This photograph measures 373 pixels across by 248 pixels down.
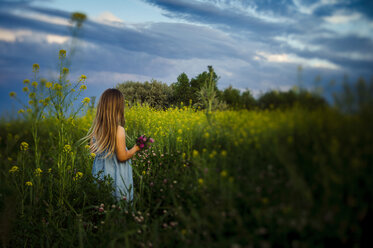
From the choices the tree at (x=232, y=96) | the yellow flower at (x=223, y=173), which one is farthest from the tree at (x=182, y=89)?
the yellow flower at (x=223, y=173)

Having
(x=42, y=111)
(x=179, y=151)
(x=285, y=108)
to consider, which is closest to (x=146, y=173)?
(x=179, y=151)

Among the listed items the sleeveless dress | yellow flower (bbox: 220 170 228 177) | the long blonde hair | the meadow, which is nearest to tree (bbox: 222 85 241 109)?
the meadow

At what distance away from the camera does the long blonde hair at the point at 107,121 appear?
409 centimetres

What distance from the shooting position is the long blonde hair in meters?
4.09

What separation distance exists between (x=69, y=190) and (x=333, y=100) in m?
3.87

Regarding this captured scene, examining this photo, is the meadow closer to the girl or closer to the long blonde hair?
the girl

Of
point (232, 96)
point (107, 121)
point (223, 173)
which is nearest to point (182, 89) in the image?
point (232, 96)

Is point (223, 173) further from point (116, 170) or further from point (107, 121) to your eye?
point (107, 121)

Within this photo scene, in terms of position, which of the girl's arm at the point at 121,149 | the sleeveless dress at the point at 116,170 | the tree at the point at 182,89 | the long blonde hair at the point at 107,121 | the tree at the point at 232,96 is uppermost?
the tree at the point at 182,89

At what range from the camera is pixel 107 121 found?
13.6ft

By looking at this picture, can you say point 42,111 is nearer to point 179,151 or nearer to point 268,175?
point 179,151

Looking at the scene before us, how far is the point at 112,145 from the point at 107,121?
0.38 metres

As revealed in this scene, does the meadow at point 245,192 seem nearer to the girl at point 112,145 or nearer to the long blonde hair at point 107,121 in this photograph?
the girl at point 112,145

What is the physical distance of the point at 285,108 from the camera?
2.81m
